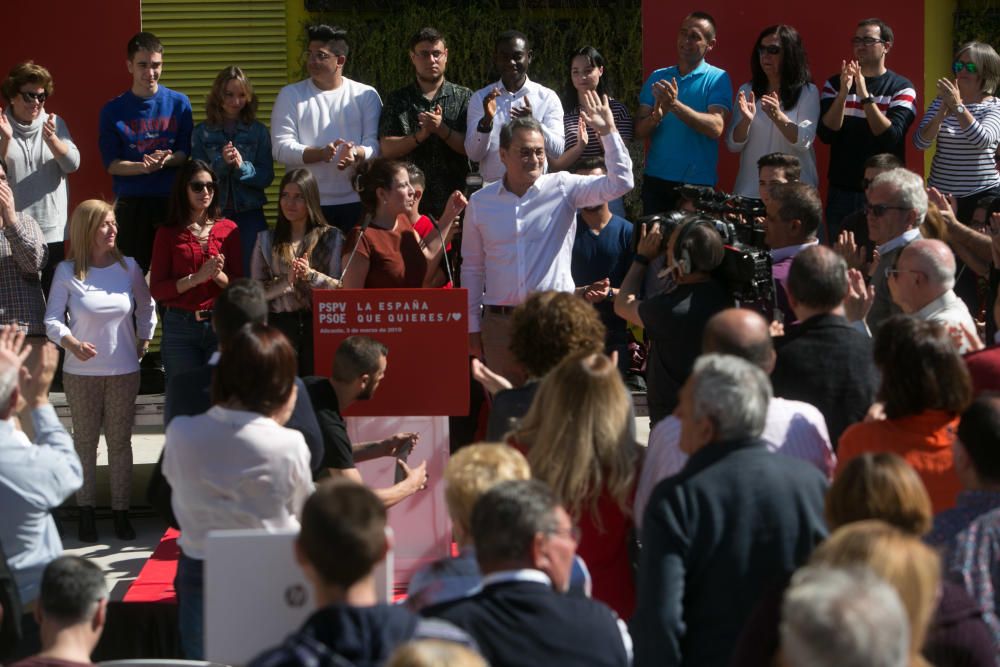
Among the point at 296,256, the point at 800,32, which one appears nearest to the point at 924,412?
the point at 296,256

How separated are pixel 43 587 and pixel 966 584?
2406 millimetres

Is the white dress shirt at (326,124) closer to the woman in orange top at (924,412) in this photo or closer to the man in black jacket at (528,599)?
the woman in orange top at (924,412)

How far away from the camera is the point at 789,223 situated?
5930 mm

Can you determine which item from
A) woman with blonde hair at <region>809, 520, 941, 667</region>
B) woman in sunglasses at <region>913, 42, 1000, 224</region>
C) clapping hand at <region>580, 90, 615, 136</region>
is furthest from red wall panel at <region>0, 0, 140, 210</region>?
woman with blonde hair at <region>809, 520, 941, 667</region>

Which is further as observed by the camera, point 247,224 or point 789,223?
point 247,224

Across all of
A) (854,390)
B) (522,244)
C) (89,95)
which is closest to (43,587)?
(854,390)

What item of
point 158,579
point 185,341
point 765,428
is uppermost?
point 765,428

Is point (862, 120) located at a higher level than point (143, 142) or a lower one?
higher

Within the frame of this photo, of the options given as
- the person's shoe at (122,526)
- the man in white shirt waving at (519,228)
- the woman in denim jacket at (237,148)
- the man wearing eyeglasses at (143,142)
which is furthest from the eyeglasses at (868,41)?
the person's shoe at (122,526)

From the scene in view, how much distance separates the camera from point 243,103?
8.27m

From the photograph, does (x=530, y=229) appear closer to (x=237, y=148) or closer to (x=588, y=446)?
(x=237, y=148)

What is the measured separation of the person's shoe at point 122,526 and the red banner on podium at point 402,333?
2227 millimetres

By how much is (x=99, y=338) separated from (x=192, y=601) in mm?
3312

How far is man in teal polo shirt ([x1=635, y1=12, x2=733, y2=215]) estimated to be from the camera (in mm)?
8531
